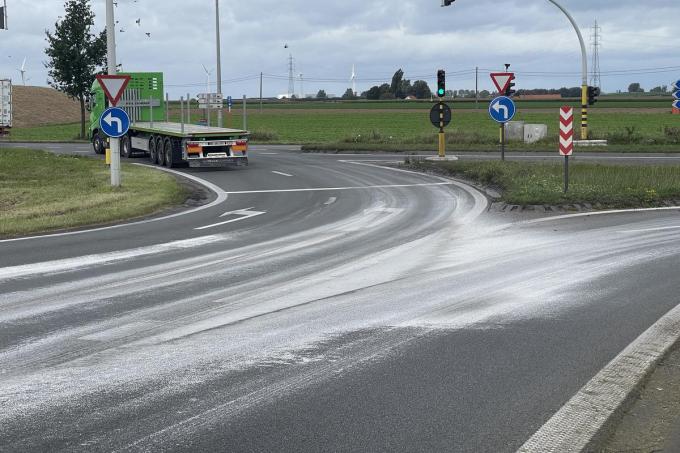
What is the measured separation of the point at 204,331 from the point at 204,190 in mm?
14668

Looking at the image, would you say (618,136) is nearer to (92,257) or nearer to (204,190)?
(204,190)

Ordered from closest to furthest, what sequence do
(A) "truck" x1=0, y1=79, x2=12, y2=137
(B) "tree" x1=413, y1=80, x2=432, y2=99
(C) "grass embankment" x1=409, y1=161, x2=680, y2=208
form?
1. (C) "grass embankment" x1=409, y1=161, x2=680, y2=208
2. (A) "truck" x1=0, y1=79, x2=12, y2=137
3. (B) "tree" x1=413, y1=80, x2=432, y2=99

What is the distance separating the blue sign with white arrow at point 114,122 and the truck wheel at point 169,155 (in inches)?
327

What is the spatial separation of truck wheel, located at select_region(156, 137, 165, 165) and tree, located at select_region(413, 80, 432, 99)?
154 m

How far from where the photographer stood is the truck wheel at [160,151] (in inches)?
1188

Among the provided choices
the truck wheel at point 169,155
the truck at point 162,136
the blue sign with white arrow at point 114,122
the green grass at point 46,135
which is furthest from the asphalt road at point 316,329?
the green grass at point 46,135

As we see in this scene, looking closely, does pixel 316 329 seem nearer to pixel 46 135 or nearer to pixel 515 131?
pixel 515 131

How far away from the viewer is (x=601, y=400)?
5879 millimetres

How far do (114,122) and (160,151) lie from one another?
32.0ft

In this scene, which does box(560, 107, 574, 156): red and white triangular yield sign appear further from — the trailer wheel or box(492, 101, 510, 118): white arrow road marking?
the trailer wheel

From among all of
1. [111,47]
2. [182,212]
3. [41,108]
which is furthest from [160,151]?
[41,108]

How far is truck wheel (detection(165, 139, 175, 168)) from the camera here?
96.0ft

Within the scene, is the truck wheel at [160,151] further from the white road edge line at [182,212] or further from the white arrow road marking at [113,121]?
the white arrow road marking at [113,121]

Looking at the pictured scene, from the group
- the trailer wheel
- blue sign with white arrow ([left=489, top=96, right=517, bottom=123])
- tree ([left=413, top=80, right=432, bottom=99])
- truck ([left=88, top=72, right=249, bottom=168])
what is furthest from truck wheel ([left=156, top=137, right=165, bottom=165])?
tree ([left=413, top=80, right=432, bottom=99])
